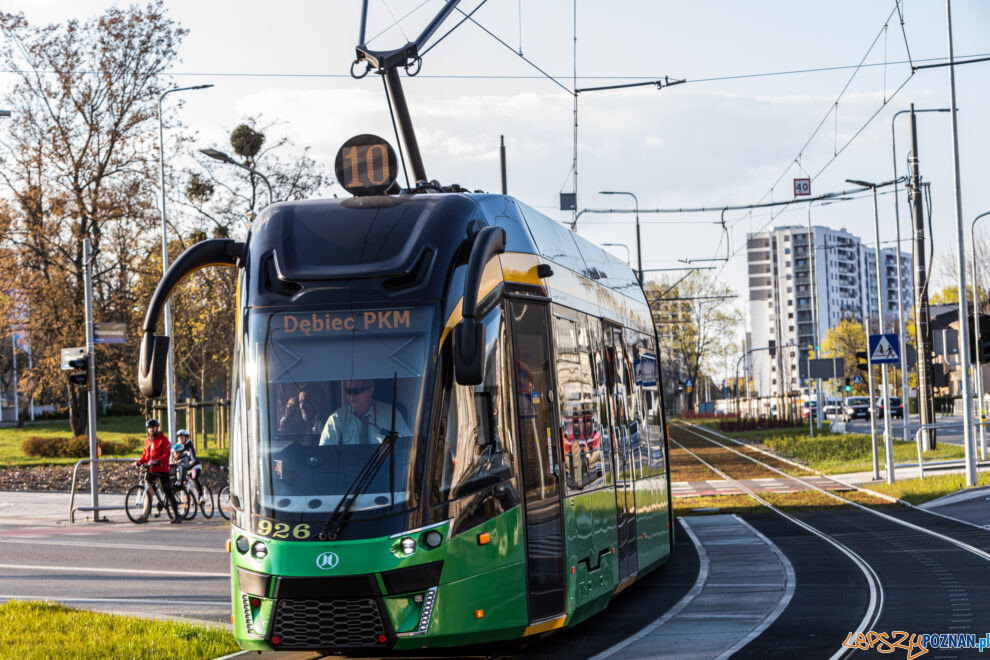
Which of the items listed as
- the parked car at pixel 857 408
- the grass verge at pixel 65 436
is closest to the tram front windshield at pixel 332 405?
the grass verge at pixel 65 436

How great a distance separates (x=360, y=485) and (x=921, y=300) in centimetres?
2926

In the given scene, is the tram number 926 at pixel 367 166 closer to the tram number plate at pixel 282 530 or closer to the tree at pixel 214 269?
the tram number plate at pixel 282 530

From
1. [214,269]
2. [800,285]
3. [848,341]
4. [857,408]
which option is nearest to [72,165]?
[214,269]

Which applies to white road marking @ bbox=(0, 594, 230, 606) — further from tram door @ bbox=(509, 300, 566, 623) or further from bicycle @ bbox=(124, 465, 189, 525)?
bicycle @ bbox=(124, 465, 189, 525)

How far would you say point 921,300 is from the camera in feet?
112

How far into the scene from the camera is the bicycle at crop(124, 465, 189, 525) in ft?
77.4

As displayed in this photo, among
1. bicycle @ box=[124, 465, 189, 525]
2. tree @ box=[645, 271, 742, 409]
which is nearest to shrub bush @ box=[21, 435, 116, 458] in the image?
bicycle @ box=[124, 465, 189, 525]

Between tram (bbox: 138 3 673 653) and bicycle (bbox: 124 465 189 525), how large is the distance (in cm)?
1527

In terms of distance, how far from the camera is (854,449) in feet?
125

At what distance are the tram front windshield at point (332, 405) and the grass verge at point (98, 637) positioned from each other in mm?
2057

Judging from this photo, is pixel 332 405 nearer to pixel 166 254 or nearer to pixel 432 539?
pixel 432 539

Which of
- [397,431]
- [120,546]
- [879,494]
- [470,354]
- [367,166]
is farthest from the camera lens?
[879,494]

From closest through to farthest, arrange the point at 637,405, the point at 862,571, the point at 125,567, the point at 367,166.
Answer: the point at 367,166 → the point at 637,405 → the point at 862,571 → the point at 125,567

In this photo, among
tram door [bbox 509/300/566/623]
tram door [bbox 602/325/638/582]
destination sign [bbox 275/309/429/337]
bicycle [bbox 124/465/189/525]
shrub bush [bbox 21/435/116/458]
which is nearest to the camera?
destination sign [bbox 275/309/429/337]
